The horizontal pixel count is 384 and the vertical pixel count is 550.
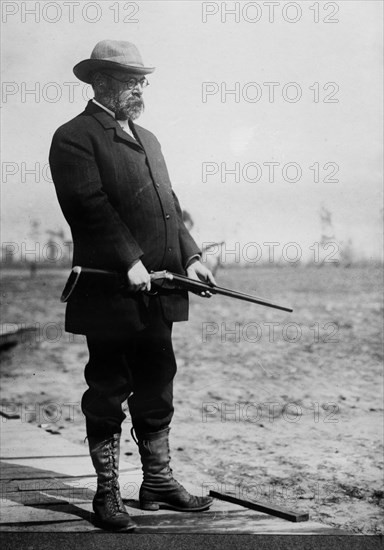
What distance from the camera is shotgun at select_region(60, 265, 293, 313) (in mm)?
4126

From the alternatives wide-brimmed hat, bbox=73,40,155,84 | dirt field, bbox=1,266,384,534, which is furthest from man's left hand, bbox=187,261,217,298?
dirt field, bbox=1,266,384,534

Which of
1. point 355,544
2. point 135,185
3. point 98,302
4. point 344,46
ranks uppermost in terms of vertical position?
point 344,46

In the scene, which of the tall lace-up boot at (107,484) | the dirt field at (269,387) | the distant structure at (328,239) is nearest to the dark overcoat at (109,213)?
the tall lace-up boot at (107,484)

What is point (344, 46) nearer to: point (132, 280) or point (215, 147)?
point (215, 147)

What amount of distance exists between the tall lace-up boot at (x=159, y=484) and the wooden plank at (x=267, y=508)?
152 mm

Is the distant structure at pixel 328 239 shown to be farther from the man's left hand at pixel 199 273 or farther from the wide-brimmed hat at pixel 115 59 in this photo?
the wide-brimmed hat at pixel 115 59

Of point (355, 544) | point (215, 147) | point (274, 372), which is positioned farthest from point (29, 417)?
point (355, 544)

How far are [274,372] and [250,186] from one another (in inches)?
118

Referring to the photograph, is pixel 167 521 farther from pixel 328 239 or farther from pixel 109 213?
pixel 328 239

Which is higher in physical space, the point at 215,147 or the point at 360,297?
the point at 215,147

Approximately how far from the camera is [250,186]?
17.5 feet

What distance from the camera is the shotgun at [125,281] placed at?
413cm

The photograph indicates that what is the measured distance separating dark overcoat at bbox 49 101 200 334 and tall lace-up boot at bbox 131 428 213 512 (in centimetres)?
55

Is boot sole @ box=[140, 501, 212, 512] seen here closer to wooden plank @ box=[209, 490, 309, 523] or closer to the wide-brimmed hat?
wooden plank @ box=[209, 490, 309, 523]
